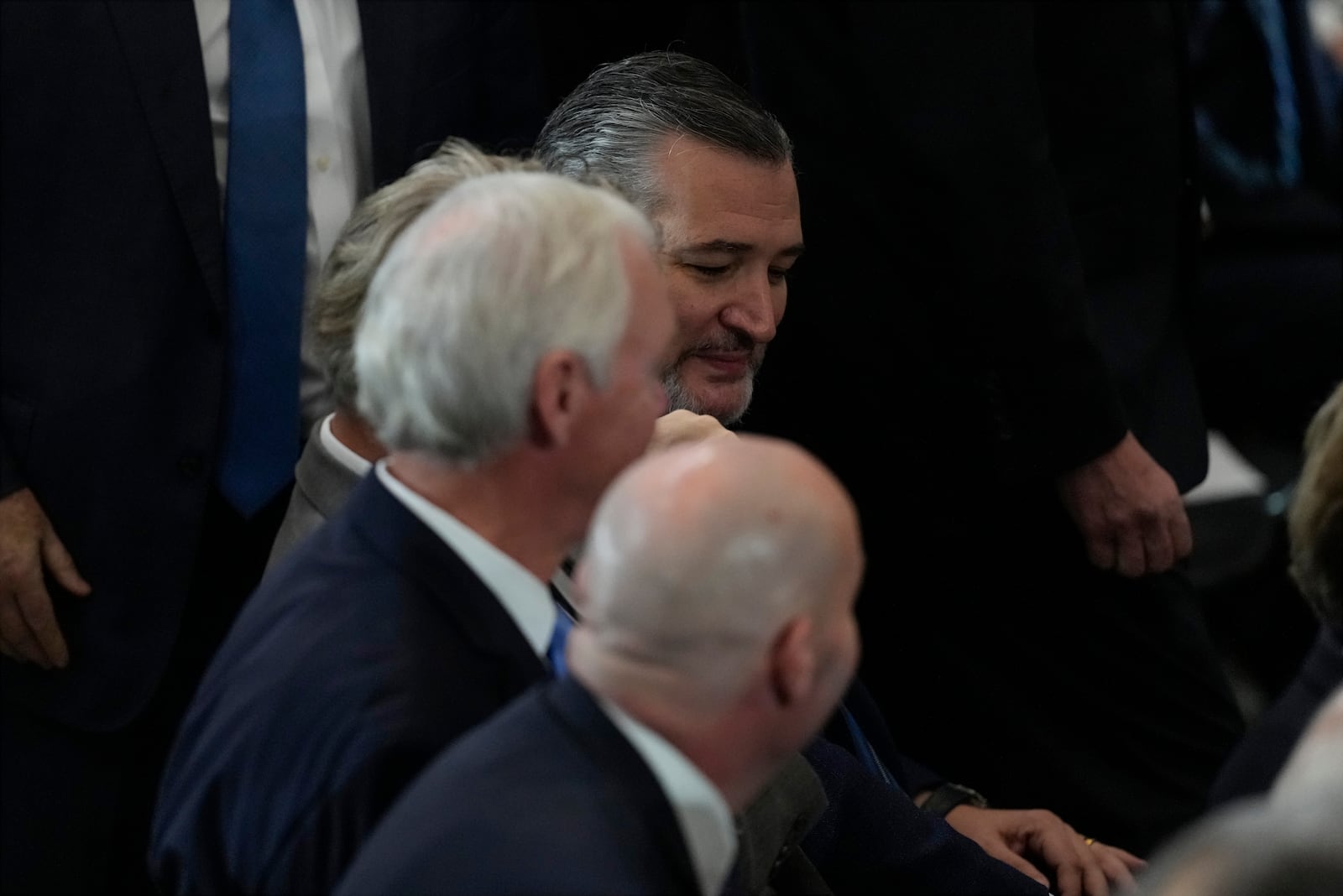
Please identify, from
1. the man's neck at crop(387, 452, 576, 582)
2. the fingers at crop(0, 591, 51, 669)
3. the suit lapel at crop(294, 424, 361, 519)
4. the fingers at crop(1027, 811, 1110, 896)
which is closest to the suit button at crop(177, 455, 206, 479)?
the fingers at crop(0, 591, 51, 669)

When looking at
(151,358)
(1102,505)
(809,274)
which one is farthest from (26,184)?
(1102,505)

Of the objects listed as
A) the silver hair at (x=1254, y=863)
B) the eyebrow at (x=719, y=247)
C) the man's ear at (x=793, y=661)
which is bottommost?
the eyebrow at (x=719, y=247)

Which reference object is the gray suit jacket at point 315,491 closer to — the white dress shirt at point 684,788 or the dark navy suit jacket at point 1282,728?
the white dress shirt at point 684,788

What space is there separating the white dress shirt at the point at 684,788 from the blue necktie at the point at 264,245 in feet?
4.11

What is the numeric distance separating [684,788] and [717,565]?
148 mm

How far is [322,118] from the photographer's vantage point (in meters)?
2.30

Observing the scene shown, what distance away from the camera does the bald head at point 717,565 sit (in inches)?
43.1

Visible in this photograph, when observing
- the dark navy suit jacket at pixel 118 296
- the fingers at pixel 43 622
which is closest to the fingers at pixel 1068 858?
the dark navy suit jacket at pixel 118 296

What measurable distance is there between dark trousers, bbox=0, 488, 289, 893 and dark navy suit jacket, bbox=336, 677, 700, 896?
50.1 inches

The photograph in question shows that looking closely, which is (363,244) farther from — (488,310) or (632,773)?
(632,773)

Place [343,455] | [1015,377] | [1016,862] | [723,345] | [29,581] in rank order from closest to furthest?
[343,455]
[1016,862]
[723,345]
[29,581]
[1015,377]

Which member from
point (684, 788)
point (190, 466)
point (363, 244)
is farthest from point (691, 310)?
point (684, 788)

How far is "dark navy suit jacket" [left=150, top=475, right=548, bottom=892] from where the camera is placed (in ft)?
4.14

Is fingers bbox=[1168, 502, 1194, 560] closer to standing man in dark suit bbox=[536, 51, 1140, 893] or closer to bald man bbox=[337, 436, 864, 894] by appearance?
standing man in dark suit bbox=[536, 51, 1140, 893]
